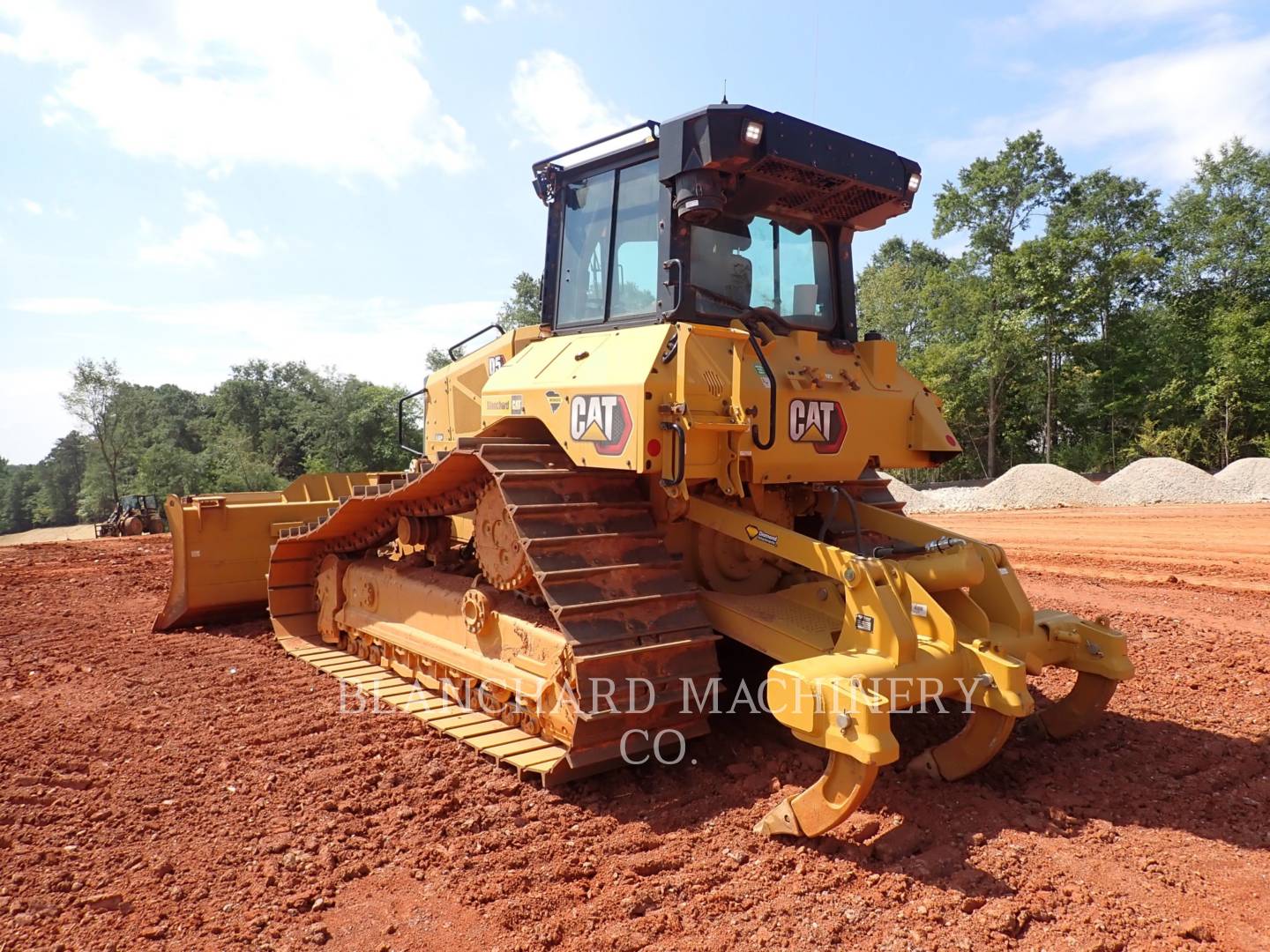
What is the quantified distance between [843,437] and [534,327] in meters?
2.47

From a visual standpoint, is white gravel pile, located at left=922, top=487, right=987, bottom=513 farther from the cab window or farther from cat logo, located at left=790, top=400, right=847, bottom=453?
the cab window

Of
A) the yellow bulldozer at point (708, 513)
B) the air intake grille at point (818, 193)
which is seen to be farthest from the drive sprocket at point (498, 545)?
the air intake grille at point (818, 193)

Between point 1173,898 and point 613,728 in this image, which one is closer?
point 1173,898

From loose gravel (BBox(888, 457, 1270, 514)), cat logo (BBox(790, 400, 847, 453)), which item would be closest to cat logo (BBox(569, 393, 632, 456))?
cat logo (BBox(790, 400, 847, 453))

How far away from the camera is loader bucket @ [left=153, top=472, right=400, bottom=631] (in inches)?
310

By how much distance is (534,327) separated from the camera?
623 centimetres

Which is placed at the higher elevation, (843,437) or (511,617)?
(843,437)

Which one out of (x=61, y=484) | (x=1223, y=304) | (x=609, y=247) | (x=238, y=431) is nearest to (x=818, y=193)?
(x=609, y=247)

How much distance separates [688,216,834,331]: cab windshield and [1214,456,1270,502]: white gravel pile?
→ 19524 millimetres

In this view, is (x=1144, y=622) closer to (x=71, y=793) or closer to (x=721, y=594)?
(x=721, y=594)

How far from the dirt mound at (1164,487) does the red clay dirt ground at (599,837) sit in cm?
1669

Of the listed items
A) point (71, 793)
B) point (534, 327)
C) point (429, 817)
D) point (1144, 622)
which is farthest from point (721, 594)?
point (1144, 622)

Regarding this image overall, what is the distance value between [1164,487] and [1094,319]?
1287 centimetres

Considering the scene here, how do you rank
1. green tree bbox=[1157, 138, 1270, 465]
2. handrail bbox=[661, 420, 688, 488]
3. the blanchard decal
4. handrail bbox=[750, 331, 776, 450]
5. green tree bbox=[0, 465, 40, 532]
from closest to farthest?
1. handrail bbox=[661, 420, 688, 488]
2. the blanchard decal
3. handrail bbox=[750, 331, 776, 450]
4. green tree bbox=[1157, 138, 1270, 465]
5. green tree bbox=[0, 465, 40, 532]
